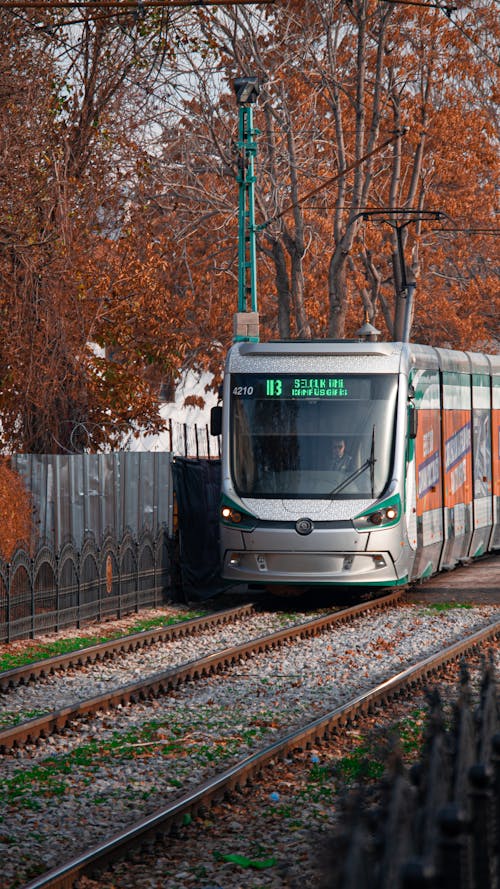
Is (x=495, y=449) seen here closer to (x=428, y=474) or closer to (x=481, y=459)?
(x=481, y=459)

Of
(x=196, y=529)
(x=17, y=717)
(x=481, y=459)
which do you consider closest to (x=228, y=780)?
(x=17, y=717)

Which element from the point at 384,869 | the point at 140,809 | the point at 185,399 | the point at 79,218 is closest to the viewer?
the point at 384,869

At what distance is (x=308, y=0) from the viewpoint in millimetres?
29594

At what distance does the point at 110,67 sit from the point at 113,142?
1116mm

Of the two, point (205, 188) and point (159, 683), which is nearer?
point (159, 683)

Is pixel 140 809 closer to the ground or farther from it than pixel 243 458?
closer to the ground

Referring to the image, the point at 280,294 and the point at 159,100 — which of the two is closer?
the point at 159,100

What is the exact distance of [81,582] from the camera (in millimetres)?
15891

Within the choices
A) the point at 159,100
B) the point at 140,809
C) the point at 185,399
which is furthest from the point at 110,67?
the point at 185,399

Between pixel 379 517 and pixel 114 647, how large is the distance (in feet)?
14.4

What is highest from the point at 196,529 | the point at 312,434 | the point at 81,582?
the point at 312,434

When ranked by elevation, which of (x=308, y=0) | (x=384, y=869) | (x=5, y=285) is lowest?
(x=384, y=869)

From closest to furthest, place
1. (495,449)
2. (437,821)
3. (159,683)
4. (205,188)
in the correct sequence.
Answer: (437,821), (159,683), (495,449), (205,188)

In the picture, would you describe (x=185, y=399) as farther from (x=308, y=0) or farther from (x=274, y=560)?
(x=274, y=560)
